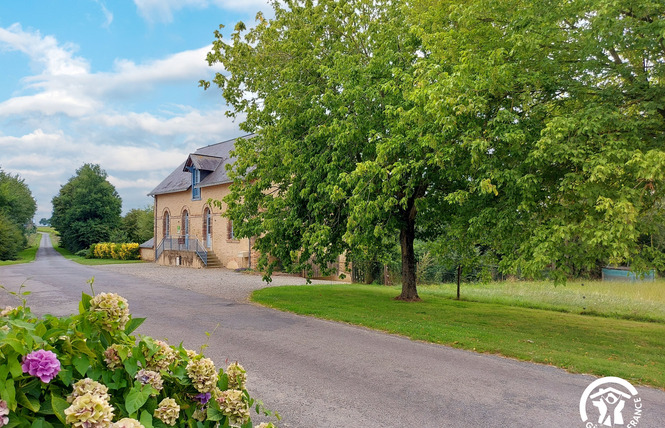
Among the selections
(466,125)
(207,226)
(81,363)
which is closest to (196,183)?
(207,226)

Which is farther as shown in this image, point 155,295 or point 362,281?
point 362,281

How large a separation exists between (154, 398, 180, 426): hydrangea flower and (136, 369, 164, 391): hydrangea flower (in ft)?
0.28

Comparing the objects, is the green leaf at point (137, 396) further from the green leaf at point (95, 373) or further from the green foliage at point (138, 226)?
the green foliage at point (138, 226)

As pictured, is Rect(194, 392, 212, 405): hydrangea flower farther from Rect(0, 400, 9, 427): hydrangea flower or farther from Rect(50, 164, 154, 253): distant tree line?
Rect(50, 164, 154, 253): distant tree line

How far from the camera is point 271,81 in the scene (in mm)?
14430

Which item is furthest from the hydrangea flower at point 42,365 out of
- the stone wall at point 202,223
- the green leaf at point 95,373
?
the stone wall at point 202,223

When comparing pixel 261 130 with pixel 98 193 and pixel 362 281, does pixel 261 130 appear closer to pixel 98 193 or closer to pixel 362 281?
pixel 362 281

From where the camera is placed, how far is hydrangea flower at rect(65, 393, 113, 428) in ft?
5.59

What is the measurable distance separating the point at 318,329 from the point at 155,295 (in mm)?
7595

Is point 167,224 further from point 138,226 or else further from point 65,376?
point 65,376

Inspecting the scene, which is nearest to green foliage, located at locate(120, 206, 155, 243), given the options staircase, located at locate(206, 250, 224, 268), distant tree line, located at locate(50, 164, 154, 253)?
distant tree line, located at locate(50, 164, 154, 253)

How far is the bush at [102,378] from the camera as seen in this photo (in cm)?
173

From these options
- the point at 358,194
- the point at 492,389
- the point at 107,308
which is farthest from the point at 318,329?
the point at 107,308

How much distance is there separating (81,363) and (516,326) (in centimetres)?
1122
